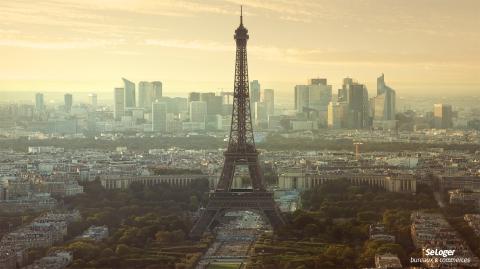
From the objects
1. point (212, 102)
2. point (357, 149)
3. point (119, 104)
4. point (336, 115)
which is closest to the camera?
point (357, 149)

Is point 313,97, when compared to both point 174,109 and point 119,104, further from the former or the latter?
point 119,104

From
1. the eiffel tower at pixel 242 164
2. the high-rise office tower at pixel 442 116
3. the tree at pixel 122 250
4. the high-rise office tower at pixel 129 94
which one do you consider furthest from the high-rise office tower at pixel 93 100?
the tree at pixel 122 250

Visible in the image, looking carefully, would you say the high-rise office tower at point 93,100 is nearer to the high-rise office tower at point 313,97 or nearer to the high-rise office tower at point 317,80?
the high-rise office tower at point 313,97

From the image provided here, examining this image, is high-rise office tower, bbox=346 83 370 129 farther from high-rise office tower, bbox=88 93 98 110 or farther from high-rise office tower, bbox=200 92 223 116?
high-rise office tower, bbox=88 93 98 110

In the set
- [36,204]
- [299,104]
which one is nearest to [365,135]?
[299,104]

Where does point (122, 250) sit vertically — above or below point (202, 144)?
below

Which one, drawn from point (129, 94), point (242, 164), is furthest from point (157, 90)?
point (242, 164)

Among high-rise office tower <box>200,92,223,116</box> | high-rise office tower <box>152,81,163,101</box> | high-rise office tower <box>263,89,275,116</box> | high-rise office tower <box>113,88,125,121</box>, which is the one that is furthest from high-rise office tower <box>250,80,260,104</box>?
high-rise office tower <box>113,88,125,121</box>
